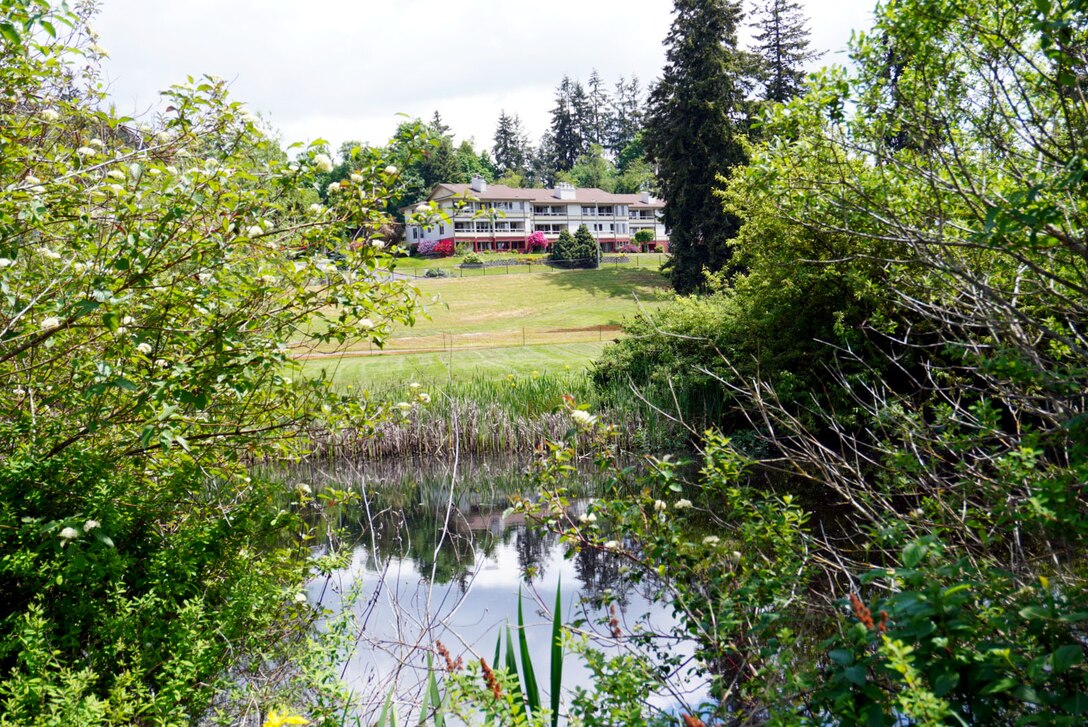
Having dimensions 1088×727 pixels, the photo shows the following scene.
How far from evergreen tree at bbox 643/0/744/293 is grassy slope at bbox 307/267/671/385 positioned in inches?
114

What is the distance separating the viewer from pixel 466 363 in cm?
2209

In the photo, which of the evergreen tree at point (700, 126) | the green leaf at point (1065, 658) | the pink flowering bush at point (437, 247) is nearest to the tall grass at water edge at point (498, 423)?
the green leaf at point (1065, 658)

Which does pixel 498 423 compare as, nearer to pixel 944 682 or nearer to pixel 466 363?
pixel 466 363

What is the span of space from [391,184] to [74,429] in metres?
2.26

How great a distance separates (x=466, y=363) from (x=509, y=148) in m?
85.1

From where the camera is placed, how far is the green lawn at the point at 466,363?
62.9 feet

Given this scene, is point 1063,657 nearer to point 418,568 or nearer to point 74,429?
point 74,429

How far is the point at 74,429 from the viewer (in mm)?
4445

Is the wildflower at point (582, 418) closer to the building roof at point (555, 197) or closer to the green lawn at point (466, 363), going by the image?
the green lawn at point (466, 363)

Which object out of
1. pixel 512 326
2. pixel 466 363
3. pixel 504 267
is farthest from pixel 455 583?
pixel 504 267

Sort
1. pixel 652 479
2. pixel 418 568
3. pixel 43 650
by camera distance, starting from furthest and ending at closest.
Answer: pixel 418 568 < pixel 652 479 < pixel 43 650

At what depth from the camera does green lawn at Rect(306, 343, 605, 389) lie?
1919 cm

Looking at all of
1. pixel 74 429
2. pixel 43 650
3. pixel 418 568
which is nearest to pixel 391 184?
pixel 74 429

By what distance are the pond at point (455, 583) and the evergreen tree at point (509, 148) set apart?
93.3m
